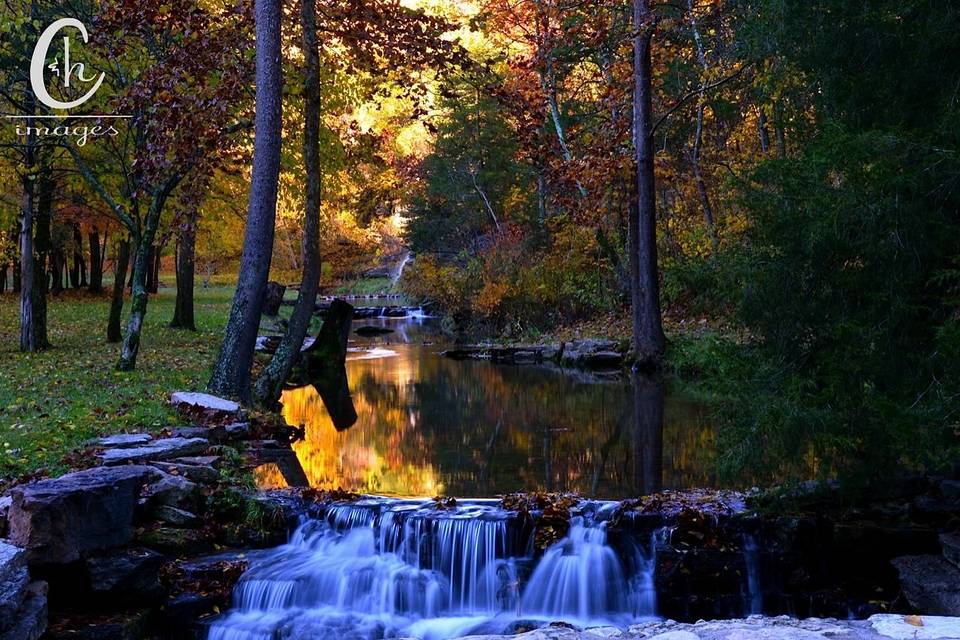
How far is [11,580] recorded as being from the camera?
15.4 ft

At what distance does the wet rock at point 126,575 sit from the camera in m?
5.73

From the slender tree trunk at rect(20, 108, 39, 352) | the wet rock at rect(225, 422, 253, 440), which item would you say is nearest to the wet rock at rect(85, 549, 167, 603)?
the wet rock at rect(225, 422, 253, 440)

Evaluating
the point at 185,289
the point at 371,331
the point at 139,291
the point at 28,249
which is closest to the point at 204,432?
the point at 139,291

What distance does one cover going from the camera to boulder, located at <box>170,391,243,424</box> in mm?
10180

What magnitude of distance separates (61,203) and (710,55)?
1861 centimetres

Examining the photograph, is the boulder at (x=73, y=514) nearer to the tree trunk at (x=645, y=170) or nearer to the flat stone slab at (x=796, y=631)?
the flat stone slab at (x=796, y=631)

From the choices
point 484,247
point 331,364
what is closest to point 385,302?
point 484,247

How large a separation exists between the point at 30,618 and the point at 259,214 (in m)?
7.40

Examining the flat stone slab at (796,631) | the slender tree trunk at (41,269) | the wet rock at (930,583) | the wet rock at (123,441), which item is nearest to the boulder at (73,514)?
the wet rock at (123,441)

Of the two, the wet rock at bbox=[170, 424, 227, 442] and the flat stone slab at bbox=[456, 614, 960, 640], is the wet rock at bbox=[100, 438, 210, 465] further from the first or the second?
the flat stone slab at bbox=[456, 614, 960, 640]

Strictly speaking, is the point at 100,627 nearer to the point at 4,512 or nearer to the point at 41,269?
the point at 4,512

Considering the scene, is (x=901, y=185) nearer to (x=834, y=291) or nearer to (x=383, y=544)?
(x=834, y=291)

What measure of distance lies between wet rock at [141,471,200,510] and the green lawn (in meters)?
1.03

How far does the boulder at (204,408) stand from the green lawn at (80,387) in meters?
0.20
